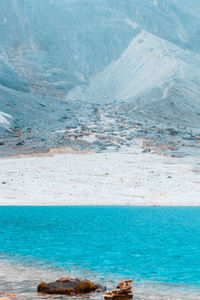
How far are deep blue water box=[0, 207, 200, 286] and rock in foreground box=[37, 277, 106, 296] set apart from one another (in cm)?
174

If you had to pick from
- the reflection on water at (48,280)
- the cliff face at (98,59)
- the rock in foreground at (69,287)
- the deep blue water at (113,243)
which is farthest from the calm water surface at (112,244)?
the cliff face at (98,59)

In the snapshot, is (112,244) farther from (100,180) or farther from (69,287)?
(100,180)

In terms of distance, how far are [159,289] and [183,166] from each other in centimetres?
3848

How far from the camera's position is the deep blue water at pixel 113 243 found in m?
13.2

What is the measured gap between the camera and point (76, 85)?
360 feet

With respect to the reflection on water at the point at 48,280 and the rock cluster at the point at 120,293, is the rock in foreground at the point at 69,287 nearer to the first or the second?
the reflection on water at the point at 48,280

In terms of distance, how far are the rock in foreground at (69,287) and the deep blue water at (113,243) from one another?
1.74 meters

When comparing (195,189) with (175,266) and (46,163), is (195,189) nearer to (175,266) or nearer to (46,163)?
(46,163)

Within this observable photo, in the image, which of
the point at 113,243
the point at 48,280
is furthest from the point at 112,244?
the point at 48,280

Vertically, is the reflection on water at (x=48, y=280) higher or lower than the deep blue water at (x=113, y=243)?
lower

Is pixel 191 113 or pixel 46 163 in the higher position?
pixel 191 113

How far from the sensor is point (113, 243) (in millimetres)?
17188

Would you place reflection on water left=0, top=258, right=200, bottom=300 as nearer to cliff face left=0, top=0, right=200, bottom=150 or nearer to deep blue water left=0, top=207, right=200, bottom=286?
deep blue water left=0, top=207, right=200, bottom=286

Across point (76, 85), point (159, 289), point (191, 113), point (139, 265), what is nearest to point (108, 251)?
point (139, 265)
